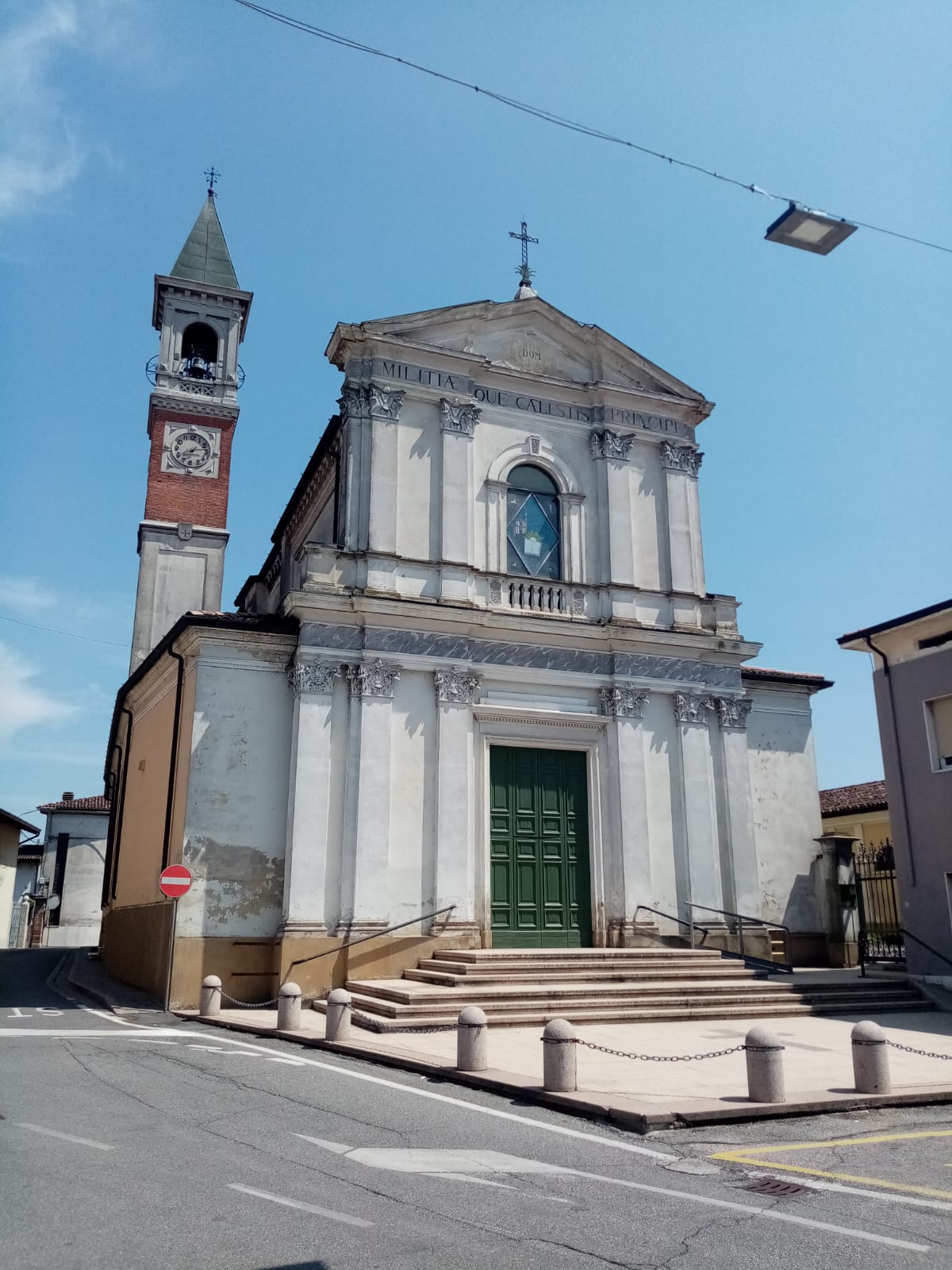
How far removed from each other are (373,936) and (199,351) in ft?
104

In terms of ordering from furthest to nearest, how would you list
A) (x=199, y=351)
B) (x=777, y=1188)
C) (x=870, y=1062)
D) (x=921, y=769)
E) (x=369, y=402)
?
(x=199, y=351) → (x=369, y=402) → (x=921, y=769) → (x=870, y=1062) → (x=777, y=1188)

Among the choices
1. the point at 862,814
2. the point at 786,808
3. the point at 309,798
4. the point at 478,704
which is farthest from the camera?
the point at 862,814

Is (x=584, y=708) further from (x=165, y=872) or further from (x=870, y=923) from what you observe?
(x=870, y=923)

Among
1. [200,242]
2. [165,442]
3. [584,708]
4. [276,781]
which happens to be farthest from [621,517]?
[200,242]

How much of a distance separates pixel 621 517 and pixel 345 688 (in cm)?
692

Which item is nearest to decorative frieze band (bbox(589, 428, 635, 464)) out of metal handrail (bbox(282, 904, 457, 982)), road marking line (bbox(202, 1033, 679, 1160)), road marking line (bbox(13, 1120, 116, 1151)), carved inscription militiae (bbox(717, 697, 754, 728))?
carved inscription militiae (bbox(717, 697, 754, 728))

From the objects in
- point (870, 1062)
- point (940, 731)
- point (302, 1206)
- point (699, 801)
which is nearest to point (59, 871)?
point (699, 801)

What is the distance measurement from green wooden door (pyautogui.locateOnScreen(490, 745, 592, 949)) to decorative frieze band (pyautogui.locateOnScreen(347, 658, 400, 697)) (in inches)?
96.4

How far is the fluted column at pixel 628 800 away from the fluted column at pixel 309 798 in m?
5.41

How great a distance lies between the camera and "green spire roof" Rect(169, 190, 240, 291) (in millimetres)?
42531

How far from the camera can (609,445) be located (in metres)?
21.0

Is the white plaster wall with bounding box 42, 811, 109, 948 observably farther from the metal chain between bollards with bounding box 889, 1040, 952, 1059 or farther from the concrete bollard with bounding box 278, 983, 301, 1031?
the metal chain between bollards with bounding box 889, 1040, 952, 1059

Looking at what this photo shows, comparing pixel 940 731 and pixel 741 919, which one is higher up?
pixel 940 731

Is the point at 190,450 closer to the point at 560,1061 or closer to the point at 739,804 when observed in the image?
the point at 739,804
